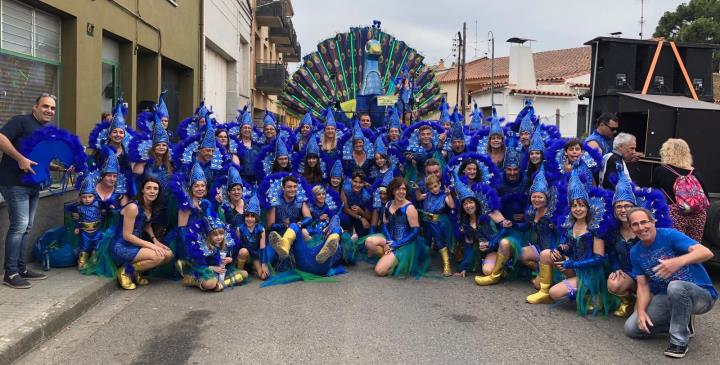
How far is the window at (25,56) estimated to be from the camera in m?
6.96

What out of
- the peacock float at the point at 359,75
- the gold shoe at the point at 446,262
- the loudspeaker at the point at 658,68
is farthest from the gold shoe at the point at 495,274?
the peacock float at the point at 359,75

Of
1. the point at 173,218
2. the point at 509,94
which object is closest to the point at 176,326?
the point at 173,218

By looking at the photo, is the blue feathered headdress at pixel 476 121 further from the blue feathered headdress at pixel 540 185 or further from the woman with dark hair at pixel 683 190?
the woman with dark hair at pixel 683 190

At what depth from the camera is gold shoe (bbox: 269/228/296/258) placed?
6.04m

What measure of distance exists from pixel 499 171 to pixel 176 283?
3.68 m

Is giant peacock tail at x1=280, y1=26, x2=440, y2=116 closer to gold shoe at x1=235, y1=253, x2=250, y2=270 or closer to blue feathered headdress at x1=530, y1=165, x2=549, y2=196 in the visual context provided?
gold shoe at x1=235, y1=253, x2=250, y2=270

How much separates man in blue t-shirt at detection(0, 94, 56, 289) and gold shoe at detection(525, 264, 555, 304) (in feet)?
14.6

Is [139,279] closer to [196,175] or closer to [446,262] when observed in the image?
[196,175]

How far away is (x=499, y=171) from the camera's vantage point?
6.82m

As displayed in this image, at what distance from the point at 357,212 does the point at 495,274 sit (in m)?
2.02

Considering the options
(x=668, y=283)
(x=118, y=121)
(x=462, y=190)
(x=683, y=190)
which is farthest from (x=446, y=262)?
(x=118, y=121)

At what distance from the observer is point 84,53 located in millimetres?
8414

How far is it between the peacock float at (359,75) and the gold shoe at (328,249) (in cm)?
533

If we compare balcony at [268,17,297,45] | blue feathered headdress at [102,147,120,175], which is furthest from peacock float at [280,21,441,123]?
balcony at [268,17,297,45]
